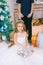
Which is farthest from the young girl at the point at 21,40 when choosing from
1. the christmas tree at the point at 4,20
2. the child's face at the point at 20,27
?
the christmas tree at the point at 4,20

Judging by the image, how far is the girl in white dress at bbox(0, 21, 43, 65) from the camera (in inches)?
83.4

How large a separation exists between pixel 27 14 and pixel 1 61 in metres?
1.15

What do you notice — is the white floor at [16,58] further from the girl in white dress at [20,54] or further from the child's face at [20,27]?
the child's face at [20,27]

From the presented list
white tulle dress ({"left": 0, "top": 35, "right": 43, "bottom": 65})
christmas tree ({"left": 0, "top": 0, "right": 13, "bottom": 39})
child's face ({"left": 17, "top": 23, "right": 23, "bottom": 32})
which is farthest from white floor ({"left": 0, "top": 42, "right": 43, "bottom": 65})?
christmas tree ({"left": 0, "top": 0, "right": 13, "bottom": 39})

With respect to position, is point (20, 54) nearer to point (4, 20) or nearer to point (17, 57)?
point (17, 57)

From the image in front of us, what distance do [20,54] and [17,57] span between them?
56 millimetres

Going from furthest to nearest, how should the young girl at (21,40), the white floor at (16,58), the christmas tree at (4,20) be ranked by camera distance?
1. the christmas tree at (4,20)
2. the young girl at (21,40)
3. the white floor at (16,58)

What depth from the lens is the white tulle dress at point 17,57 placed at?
2107 mm

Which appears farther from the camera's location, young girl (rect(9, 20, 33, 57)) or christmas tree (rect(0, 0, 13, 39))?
christmas tree (rect(0, 0, 13, 39))

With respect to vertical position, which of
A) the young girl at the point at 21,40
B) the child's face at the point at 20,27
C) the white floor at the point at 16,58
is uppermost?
the child's face at the point at 20,27

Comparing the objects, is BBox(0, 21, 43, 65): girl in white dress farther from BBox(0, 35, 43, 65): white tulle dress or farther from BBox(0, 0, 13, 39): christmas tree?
BBox(0, 0, 13, 39): christmas tree

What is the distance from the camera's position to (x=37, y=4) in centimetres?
337

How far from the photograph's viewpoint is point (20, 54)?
2.22 metres

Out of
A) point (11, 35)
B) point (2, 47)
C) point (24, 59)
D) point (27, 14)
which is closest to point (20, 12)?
point (27, 14)
